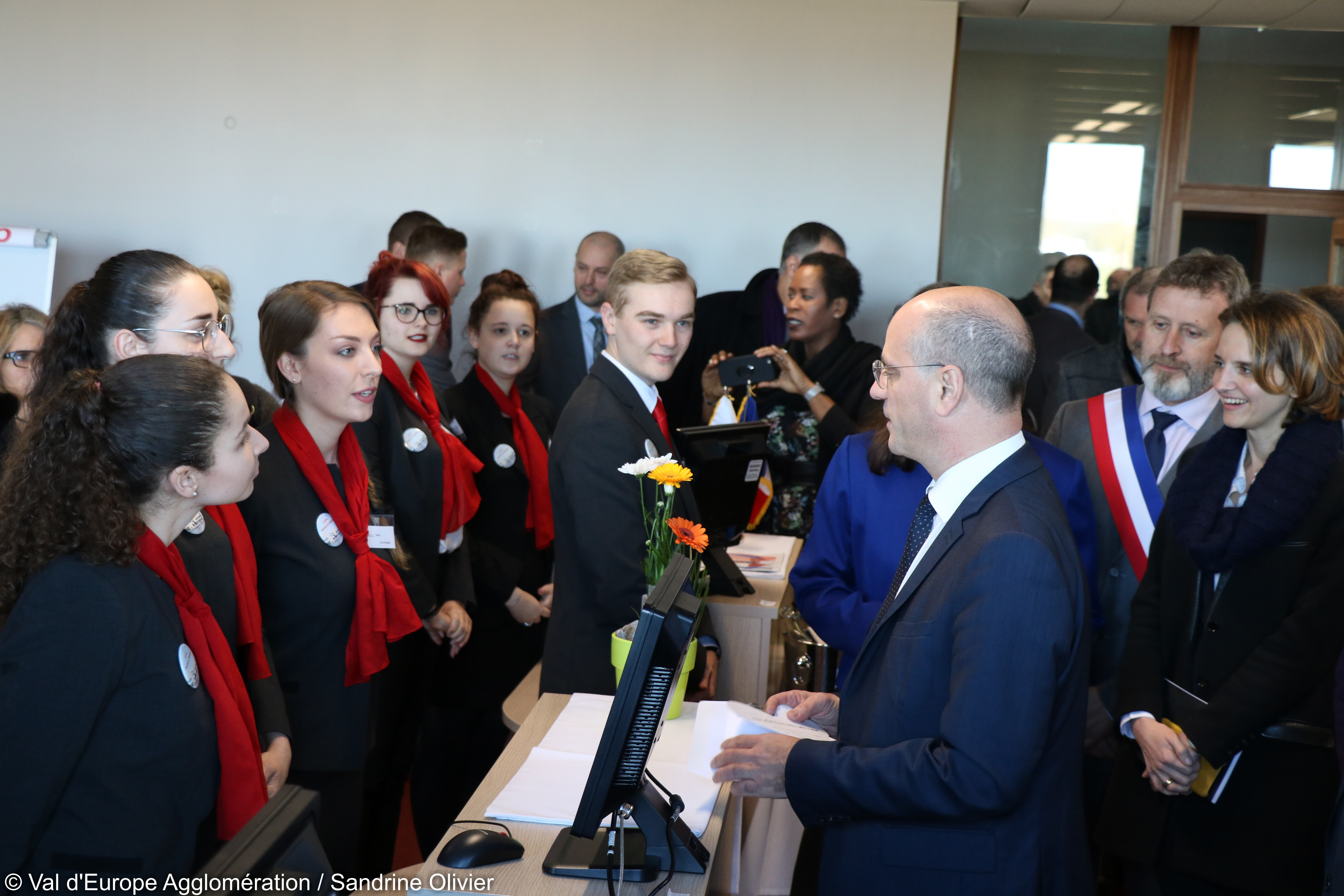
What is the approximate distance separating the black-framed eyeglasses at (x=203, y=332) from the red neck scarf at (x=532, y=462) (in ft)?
4.23

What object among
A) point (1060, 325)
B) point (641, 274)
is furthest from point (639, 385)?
point (1060, 325)

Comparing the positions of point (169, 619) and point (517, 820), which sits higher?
point (169, 619)

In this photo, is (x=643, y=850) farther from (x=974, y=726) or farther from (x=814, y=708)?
(x=974, y=726)

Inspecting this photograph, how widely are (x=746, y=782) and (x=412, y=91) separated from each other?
185 inches

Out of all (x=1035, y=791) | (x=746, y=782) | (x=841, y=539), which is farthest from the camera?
(x=841, y=539)

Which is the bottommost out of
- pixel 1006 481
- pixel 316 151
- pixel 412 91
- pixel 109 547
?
pixel 109 547

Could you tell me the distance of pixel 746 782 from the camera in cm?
151

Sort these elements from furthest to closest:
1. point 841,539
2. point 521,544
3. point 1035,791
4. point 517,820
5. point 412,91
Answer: point 412,91, point 521,544, point 841,539, point 517,820, point 1035,791

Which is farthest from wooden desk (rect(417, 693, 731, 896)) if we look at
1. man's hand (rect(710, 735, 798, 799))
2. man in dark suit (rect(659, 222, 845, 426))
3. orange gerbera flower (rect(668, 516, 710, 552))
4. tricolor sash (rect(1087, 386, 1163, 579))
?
man in dark suit (rect(659, 222, 845, 426))

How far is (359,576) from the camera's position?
2.18m

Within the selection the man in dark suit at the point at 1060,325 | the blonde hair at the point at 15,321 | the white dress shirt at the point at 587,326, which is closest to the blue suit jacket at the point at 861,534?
the man in dark suit at the point at 1060,325

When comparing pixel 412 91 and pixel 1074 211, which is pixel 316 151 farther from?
pixel 1074 211

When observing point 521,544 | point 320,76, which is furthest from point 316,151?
point 521,544

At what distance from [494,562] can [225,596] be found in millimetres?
1353
